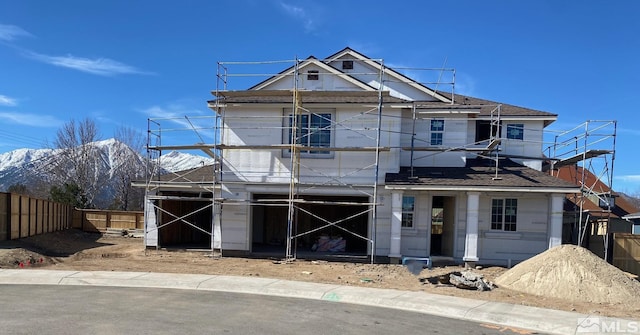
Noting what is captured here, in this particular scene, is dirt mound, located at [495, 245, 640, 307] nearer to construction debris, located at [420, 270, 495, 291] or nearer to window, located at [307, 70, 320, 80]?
construction debris, located at [420, 270, 495, 291]

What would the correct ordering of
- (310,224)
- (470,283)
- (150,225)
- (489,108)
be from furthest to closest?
(310,224) → (489,108) → (150,225) → (470,283)

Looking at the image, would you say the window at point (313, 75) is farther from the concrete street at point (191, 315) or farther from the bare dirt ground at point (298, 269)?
the concrete street at point (191, 315)

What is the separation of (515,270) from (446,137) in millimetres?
6937

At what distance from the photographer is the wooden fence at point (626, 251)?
17.5 m

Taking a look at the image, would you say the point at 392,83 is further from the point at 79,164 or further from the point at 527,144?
the point at 79,164

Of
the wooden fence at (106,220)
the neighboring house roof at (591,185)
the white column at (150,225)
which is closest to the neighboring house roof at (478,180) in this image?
the white column at (150,225)

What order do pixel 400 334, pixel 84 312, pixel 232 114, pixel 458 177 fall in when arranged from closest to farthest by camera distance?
pixel 400 334
pixel 84 312
pixel 458 177
pixel 232 114

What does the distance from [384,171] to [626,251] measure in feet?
32.8

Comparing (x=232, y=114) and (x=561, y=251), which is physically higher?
(x=232, y=114)

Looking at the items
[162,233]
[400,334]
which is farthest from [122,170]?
[400,334]

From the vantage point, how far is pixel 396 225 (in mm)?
16609

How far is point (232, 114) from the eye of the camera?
1828 centimetres

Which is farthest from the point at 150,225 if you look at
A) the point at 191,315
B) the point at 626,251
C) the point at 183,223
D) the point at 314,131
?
the point at 626,251

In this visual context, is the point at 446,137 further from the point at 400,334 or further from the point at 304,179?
the point at 400,334
